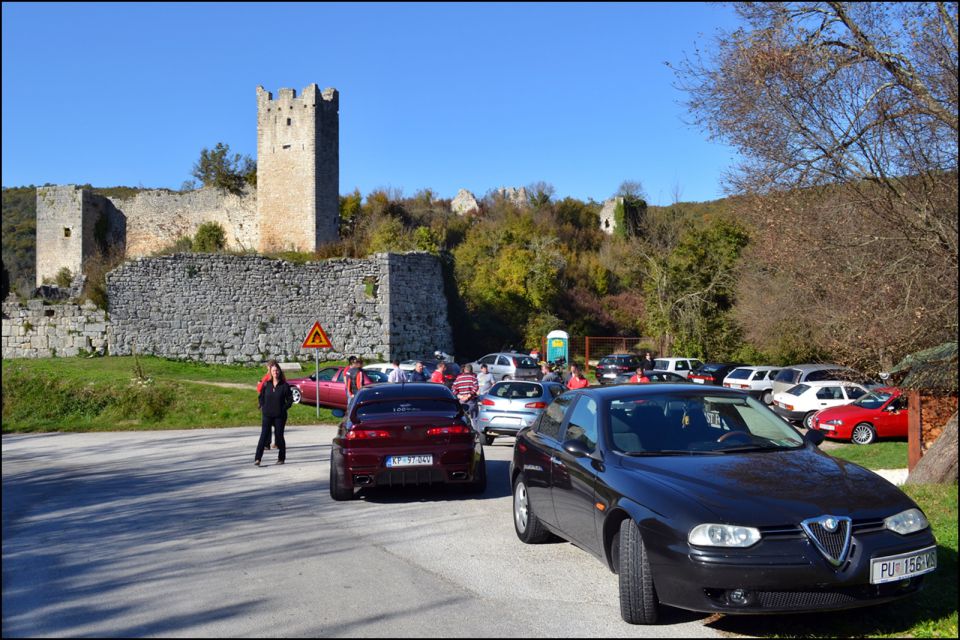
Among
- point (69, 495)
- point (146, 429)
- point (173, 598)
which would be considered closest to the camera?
point (173, 598)

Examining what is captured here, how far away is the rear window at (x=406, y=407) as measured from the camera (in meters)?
10.5

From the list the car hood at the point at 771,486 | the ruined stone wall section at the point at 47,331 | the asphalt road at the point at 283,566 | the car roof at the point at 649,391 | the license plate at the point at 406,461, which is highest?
the ruined stone wall section at the point at 47,331

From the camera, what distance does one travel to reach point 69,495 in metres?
11.0

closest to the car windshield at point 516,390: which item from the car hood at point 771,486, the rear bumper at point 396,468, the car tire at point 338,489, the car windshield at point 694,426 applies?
the rear bumper at point 396,468

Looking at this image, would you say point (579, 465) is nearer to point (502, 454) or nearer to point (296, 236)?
point (502, 454)

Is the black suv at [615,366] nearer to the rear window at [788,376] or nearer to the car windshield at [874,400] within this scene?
the rear window at [788,376]

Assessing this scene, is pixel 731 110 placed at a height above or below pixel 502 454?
above

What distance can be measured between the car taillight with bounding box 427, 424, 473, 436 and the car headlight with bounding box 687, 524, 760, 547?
5.29 meters

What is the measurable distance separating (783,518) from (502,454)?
10.6 meters

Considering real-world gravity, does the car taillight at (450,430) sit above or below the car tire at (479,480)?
above

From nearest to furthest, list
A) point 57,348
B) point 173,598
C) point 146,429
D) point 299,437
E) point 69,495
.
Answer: point 173,598 → point 69,495 → point 299,437 → point 146,429 → point 57,348

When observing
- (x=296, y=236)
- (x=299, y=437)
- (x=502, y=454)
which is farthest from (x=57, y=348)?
(x=502, y=454)

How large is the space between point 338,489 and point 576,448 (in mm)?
4472

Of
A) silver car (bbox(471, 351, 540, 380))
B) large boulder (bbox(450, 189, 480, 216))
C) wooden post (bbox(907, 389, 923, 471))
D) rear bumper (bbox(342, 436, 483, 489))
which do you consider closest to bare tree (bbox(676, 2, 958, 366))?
wooden post (bbox(907, 389, 923, 471))
